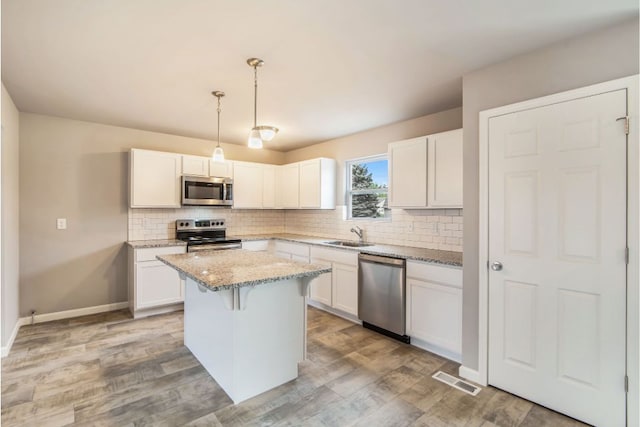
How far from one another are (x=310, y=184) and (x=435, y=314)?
2609 mm

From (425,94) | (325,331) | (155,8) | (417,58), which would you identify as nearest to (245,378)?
(325,331)

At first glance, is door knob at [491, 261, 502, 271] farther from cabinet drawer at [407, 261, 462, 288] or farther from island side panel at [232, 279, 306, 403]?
island side panel at [232, 279, 306, 403]

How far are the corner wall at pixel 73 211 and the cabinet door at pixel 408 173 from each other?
10.9 feet

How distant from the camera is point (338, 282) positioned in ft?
12.3

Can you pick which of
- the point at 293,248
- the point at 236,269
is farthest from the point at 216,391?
the point at 293,248

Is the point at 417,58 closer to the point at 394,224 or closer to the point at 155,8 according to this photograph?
the point at 155,8

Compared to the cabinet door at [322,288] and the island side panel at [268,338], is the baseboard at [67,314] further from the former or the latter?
the island side panel at [268,338]

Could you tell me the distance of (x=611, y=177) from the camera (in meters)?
1.82

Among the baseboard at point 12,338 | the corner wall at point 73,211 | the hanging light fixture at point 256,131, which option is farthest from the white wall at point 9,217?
the hanging light fixture at point 256,131

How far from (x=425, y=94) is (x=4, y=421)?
12.8 ft

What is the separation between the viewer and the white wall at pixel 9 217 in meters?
2.78

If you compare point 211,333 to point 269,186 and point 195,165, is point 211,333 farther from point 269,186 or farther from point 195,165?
point 269,186

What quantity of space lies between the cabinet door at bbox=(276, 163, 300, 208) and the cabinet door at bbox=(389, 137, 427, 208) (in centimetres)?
Result: 181

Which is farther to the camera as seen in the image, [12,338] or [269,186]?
[269,186]
